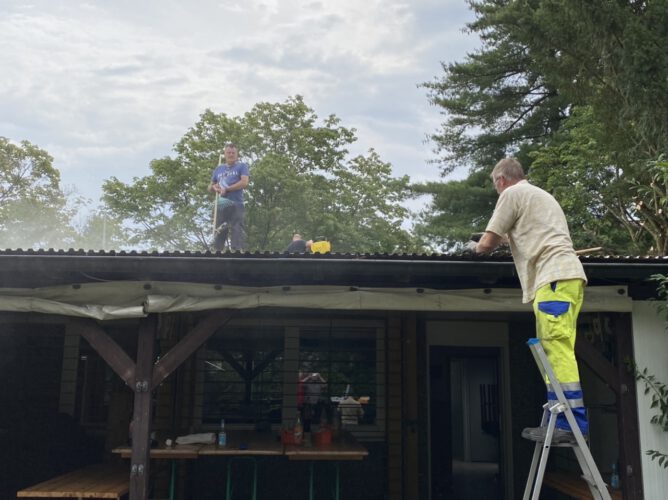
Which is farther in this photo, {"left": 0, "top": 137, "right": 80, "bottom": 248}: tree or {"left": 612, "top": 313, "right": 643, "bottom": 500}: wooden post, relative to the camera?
{"left": 0, "top": 137, "right": 80, "bottom": 248}: tree

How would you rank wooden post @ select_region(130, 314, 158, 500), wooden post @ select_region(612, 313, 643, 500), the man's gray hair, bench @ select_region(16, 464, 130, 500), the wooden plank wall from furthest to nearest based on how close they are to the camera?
the wooden plank wall → bench @ select_region(16, 464, 130, 500) → wooden post @ select_region(612, 313, 643, 500) → wooden post @ select_region(130, 314, 158, 500) → the man's gray hair

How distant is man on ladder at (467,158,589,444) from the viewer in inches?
134

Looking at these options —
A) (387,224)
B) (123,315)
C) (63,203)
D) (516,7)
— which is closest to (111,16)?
(516,7)

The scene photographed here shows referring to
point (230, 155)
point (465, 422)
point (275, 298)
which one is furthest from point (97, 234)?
point (275, 298)

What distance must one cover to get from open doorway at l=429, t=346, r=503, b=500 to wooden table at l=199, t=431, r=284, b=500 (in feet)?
7.65

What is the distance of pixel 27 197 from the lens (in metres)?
27.6

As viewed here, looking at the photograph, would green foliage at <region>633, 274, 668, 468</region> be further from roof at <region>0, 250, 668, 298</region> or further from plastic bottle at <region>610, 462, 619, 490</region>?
plastic bottle at <region>610, 462, 619, 490</region>

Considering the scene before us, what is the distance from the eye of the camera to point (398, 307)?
4926mm

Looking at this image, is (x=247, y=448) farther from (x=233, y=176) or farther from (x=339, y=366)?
(x=233, y=176)

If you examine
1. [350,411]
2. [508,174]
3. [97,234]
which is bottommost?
[350,411]

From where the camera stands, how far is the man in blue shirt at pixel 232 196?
26.0 feet

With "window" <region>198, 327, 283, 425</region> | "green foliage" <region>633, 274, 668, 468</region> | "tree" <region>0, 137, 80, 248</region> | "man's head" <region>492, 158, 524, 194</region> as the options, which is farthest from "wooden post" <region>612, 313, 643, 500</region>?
"tree" <region>0, 137, 80, 248</region>

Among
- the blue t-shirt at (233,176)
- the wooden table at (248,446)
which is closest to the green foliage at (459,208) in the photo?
the blue t-shirt at (233,176)

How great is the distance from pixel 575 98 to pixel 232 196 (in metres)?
7.86
